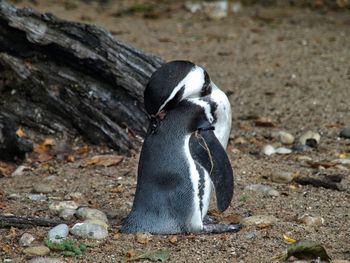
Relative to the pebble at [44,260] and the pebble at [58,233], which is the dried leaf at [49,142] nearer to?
the pebble at [58,233]

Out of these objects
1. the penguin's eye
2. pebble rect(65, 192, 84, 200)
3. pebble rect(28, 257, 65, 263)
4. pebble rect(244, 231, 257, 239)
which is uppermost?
the penguin's eye

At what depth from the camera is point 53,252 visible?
3918mm

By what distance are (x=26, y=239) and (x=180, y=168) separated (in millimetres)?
776

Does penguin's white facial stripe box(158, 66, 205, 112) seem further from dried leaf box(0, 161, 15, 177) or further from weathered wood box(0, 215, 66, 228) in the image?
dried leaf box(0, 161, 15, 177)

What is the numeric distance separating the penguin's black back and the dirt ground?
9 cm

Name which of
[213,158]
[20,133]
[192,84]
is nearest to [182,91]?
[192,84]

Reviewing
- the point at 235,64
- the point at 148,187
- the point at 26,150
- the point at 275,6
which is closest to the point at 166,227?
the point at 148,187

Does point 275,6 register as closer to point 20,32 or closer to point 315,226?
point 20,32

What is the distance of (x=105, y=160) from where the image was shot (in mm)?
5578

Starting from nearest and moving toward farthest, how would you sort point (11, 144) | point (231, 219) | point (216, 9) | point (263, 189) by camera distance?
point (231, 219), point (263, 189), point (11, 144), point (216, 9)

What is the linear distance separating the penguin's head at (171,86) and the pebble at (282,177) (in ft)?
3.63

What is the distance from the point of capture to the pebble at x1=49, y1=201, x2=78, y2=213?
464 centimetres

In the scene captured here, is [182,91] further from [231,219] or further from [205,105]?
[231,219]

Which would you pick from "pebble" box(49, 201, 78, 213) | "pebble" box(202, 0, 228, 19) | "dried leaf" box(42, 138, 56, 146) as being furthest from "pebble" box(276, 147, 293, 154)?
"pebble" box(202, 0, 228, 19)
